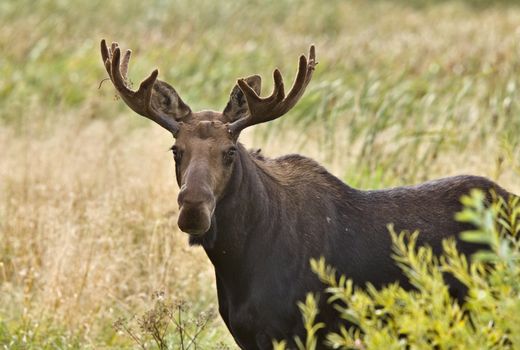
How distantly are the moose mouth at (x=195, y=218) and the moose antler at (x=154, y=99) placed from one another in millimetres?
668

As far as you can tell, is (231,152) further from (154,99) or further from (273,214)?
(154,99)

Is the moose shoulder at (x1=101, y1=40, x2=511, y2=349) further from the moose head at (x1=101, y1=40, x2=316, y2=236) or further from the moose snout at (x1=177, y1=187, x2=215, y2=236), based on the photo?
the moose snout at (x1=177, y1=187, x2=215, y2=236)

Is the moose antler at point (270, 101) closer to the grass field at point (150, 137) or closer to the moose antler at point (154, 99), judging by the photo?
the moose antler at point (154, 99)

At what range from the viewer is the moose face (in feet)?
16.1

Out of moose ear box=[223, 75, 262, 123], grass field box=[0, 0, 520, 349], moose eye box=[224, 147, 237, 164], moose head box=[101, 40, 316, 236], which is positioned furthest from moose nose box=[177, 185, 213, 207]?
grass field box=[0, 0, 520, 349]

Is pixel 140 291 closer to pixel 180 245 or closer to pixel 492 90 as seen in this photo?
pixel 180 245

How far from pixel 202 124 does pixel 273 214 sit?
0.62 meters

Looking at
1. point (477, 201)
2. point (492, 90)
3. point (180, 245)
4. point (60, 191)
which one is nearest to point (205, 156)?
point (477, 201)

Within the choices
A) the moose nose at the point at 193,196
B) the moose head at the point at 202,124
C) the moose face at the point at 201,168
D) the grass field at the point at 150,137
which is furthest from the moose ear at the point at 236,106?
the grass field at the point at 150,137

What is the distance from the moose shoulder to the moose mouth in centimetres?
14

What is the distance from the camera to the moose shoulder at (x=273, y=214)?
5273 millimetres

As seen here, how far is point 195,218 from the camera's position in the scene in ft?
16.0

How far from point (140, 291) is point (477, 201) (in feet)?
15.5

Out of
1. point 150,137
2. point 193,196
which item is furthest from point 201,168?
point 150,137
